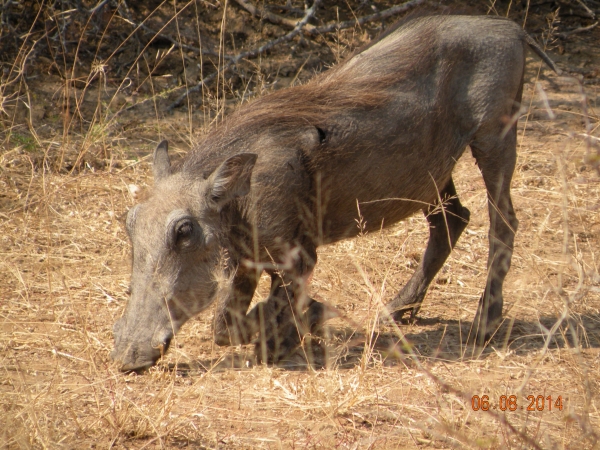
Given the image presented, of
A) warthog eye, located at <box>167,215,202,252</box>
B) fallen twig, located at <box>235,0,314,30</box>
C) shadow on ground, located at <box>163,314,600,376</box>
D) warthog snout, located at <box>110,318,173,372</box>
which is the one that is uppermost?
warthog eye, located at <box>167,215,202,252</box>

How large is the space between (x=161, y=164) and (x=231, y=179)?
0.41 metres

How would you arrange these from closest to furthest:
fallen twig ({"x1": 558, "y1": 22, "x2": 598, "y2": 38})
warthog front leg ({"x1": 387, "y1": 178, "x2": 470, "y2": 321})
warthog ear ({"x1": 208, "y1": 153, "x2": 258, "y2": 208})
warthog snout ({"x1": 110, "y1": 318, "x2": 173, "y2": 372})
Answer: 1. warthog snout ({"x1": 110, "y1": 318, "x2": 173, "y2": 372})
2. warthog ear ({"x1": 208, "y1": 153, "x2": 258, "y2": 208})
3. warthog front leg ({"x1": 387, "y1": 178, "x2": 470, "y2": 321})
4. fallen twig ({"x1": 558, "y1": 22, "x2": 598, "y2": 38})

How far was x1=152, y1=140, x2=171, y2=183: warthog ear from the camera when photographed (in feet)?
12.7

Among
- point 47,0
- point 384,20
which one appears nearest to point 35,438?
point 47,0

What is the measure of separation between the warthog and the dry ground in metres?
0.20

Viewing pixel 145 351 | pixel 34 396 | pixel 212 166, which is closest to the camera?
pixel 34 396

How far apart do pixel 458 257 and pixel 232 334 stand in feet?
6.21

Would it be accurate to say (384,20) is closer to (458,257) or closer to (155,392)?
(458,257)

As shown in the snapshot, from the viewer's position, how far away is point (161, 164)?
3.89 metres

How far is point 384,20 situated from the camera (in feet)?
24.9
